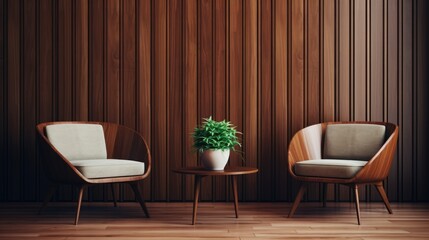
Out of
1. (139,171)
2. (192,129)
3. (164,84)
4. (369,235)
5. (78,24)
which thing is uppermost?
(78,24)

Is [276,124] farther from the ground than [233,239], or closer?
farther from the ground

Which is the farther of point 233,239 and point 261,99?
point 261,99

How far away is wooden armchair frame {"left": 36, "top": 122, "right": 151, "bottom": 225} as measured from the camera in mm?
3549

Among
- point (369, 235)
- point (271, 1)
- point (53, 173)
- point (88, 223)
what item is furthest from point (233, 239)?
point (271, 1)

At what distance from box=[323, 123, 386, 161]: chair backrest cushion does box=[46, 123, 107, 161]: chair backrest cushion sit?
73.2 inches

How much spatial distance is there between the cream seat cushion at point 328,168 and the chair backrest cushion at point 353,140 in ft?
1.40

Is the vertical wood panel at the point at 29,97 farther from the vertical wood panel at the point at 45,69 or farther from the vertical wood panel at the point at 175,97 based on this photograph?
the vertical wood panel at the point at 175,97

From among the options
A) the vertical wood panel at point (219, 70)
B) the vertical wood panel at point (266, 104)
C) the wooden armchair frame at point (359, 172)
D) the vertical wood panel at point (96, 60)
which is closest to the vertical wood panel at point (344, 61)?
the wooden armchair frame at point (359, 172)

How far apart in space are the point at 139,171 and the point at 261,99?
1.33 metres

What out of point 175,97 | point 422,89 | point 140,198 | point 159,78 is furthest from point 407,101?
point 140,198

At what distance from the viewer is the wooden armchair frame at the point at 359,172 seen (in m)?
3.58

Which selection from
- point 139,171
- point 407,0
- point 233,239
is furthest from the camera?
point 407,0

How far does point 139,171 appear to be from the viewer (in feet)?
12.4

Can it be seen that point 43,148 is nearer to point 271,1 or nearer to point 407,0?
point 271,1
